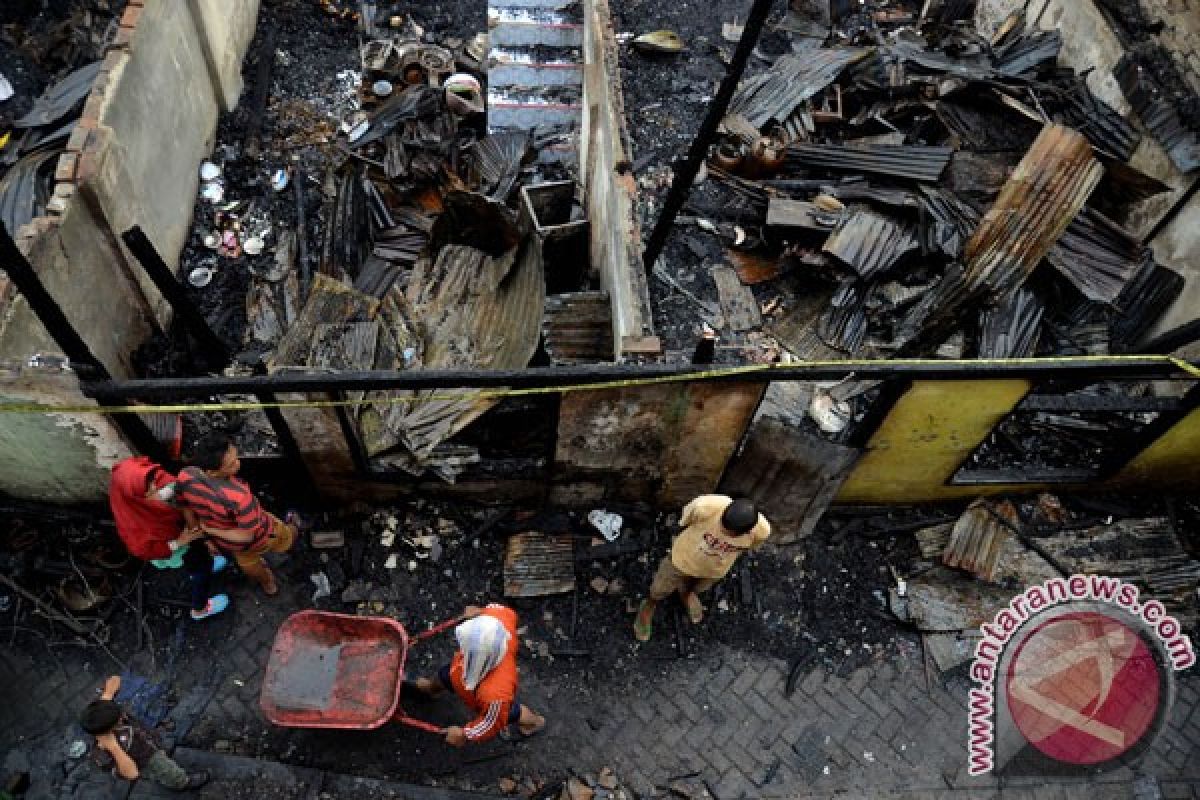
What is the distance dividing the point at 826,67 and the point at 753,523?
559 cm

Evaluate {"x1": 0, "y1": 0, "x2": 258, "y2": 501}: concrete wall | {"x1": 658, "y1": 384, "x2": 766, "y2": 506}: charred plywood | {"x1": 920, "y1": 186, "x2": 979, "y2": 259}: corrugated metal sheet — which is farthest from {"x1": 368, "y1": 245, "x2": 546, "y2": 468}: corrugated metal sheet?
{"x1": 920, "y1": 186, "x2": 979, "y2": 259}: corrugated metal sheet

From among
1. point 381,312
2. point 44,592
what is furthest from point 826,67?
point 44,592

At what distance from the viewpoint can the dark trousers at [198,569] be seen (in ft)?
18.9

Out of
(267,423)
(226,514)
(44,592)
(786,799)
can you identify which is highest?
(226,514)

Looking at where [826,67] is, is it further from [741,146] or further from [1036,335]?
[1036,335]

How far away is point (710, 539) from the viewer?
17.5ft

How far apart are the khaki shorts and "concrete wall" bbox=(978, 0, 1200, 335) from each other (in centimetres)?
491

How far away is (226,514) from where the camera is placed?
16.8ft

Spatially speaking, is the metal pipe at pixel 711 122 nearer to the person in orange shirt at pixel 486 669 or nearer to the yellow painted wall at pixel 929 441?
the yellow painted wall at pixel 929 441

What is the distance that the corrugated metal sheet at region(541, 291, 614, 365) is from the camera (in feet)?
23.5

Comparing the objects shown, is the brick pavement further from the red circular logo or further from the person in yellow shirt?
the person in yellow shirt

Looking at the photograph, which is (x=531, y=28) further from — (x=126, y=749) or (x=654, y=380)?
(x=126, y=749)

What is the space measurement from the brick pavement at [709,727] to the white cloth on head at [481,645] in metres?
1.45
